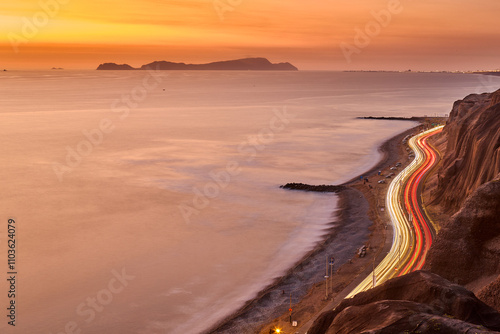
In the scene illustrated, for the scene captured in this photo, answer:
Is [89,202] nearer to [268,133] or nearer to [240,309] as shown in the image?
[240,309]

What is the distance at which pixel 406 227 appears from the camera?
58500 millimetres

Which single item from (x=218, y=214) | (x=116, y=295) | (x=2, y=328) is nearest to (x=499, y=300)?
(x=116, y=295)

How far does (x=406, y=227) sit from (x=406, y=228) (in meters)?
0.37

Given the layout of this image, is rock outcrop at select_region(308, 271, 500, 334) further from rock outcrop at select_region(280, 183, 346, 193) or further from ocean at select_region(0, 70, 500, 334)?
rock outcrop at select_region(280, 183, 346, 193)

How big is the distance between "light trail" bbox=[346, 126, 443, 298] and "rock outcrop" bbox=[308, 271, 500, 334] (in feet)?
73.8

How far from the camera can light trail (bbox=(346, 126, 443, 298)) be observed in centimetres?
4623

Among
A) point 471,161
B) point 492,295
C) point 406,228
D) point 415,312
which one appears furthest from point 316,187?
point 415,312

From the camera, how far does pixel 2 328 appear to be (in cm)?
4016

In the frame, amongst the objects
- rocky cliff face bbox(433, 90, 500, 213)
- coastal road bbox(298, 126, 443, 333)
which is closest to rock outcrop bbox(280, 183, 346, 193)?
coastal road bbox(298, 126, 443, 333)

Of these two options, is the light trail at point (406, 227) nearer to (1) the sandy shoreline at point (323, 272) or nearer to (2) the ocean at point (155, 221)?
(1) the sandy shoreline at point (323, 272)

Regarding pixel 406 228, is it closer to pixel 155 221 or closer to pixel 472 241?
pixel 472 241

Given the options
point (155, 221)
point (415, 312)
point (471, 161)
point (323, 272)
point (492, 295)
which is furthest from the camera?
point (155, 221)

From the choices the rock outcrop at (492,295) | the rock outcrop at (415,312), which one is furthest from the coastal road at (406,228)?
the rock outcrop at (415,312)

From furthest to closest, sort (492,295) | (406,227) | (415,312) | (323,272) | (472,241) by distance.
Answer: (406,227)
(323,272)
(472,241)
(492,295)
(415,312)
